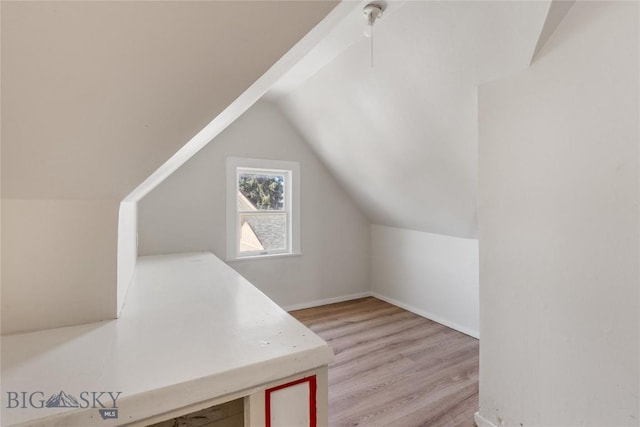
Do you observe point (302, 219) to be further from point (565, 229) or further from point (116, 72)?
point (116, 72)

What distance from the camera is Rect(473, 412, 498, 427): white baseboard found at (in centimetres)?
155

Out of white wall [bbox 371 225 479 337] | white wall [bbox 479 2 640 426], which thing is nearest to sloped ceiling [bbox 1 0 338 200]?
white wall [bbox 479 2 640 426]

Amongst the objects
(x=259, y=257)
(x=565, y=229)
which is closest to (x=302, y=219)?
(x=259, y=257)

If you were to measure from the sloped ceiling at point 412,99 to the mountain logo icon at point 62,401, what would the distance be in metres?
1.94

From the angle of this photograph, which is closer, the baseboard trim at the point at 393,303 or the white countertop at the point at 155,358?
the white countertop at the point at 155,358

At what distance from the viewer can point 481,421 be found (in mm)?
1587

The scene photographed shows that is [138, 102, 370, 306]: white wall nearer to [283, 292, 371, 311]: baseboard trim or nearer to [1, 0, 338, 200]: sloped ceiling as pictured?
[283, 292, 371, 311]: baseboard trim

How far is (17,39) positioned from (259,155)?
274 cm

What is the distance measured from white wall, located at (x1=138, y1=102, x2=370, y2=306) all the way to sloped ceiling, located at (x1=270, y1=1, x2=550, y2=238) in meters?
0.27

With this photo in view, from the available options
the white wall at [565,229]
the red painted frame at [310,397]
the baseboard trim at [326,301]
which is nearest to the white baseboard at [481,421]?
the white wall at [565,229]

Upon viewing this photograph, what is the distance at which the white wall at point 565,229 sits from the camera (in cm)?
108

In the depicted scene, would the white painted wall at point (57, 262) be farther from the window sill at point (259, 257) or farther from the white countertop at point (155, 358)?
the window sill at point (259, 257)

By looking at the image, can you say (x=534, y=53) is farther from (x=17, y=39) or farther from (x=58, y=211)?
(x=58, y=211)

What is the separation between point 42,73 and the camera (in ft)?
1.63
